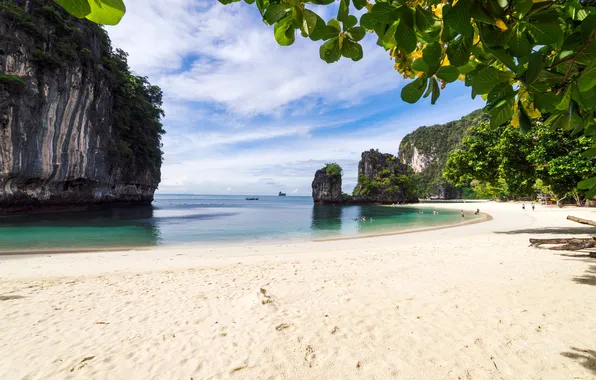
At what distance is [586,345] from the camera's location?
2889mm

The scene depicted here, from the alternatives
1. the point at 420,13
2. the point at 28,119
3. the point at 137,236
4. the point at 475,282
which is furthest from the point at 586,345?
the point at 28,119

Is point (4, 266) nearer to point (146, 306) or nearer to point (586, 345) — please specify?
point (146, 306)

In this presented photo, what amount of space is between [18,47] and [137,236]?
2116cm

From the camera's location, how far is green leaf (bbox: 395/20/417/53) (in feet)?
3.84

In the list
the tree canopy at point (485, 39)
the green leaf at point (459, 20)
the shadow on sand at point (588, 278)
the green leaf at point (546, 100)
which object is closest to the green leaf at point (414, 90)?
the tree canopy at point (485, 39)

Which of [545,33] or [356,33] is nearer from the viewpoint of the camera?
[545,33]

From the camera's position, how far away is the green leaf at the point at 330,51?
1.42 metres

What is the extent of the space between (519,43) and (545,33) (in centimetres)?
8

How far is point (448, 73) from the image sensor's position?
1.31m

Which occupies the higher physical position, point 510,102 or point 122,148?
point 122,148

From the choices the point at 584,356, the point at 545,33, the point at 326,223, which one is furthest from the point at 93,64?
the point at 584,356

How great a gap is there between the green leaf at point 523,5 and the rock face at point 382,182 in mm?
78995

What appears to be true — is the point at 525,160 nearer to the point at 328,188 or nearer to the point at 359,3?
the point at 359,3

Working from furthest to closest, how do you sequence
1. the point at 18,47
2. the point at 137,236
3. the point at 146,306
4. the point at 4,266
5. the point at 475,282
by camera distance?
1. the point at 18,47
2. the point at 137,236
3. the point at 4,266
4. the point at 475,282
5. the point at 146,306
